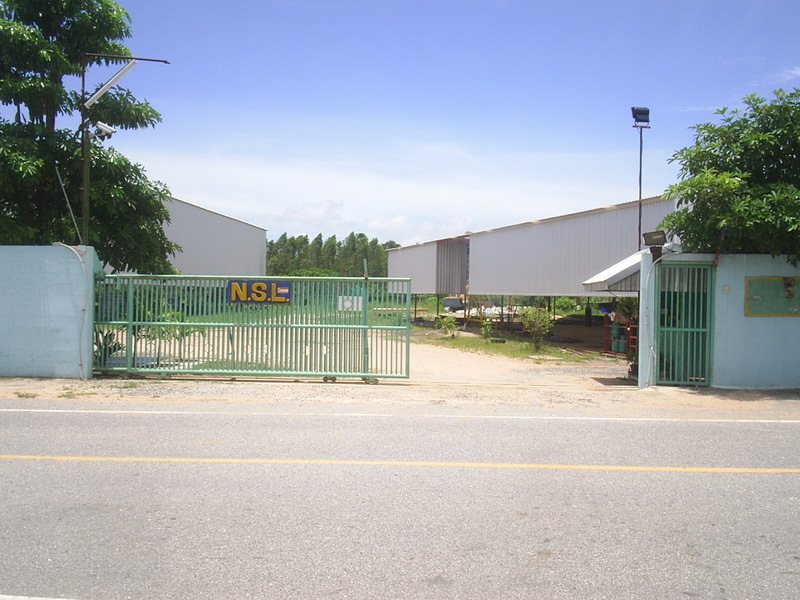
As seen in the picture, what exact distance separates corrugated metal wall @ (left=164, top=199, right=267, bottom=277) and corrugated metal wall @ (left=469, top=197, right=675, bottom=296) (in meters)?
11.5

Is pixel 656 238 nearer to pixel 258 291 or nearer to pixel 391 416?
pixel 391 416

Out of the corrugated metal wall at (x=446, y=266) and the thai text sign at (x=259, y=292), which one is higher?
the corrugated metal wall at (x=446, y=266)

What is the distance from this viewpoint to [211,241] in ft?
119

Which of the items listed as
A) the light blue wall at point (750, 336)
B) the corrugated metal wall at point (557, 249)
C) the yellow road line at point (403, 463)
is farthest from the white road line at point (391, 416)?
the corrugated metal wall at point (557, 249)

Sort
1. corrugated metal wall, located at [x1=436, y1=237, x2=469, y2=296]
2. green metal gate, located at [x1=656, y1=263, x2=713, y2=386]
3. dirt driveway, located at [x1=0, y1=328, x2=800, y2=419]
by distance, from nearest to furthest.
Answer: dirt driveway, located at [x1=0, y1=328, x2=800, y2=419] < green metal gate, located at [x1=656, y1=263, x2=713, y2=386] < corrugated metal wall, located at [x1=436, y1=237, x2=469, y2=296]

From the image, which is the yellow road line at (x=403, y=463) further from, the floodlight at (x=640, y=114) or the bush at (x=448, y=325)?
the bush at (x=448, y=325)

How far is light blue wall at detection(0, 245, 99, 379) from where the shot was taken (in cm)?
1278

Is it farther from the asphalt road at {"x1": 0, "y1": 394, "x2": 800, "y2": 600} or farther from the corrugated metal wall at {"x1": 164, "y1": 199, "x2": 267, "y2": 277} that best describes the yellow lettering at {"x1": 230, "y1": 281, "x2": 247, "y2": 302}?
the corrugated metal wall at {"x1": 164, "y1": 199, "x2": 267, "y2": 277}

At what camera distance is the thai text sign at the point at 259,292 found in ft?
42.8

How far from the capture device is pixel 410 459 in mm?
6770

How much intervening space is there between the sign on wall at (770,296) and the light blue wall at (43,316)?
12.7 meters

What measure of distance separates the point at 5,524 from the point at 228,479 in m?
1.78

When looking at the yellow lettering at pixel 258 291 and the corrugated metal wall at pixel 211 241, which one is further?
the corrugated metal wall at pixel 211 241

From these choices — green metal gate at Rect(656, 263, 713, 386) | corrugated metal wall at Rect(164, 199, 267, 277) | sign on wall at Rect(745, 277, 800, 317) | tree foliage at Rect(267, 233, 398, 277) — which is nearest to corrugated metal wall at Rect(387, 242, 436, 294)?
corrugated metal wall at Rect(164, 199, 267, 277)
